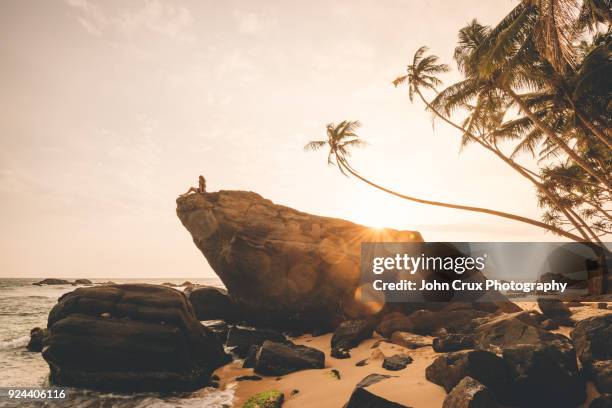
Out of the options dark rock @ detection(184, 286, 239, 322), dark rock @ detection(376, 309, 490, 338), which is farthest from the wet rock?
dark rock @ detection(184, 286, 239, 322)

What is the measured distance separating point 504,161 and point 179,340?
1604cm

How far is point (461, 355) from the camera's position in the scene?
21.6 ft

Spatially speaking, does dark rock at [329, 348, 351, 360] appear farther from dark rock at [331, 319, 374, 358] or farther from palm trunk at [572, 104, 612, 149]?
palm trunk at [572, 104, 612, 149]

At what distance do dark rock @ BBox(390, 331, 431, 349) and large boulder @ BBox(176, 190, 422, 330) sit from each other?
16.2 ft

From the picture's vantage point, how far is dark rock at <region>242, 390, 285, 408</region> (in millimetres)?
7391

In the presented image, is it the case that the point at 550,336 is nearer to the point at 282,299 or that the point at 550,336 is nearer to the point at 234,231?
the point at 282,299

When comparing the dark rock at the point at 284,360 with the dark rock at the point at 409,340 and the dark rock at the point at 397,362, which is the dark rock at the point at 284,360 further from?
the dark rock at the point at 409,340

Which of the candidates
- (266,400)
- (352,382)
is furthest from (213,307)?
(352,382)

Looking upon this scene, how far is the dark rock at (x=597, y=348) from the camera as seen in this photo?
17.8ft

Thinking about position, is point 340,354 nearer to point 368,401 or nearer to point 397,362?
point 397,362

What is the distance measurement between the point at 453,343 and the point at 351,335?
3860 mm

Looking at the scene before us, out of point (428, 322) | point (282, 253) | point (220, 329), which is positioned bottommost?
point (220, 329)

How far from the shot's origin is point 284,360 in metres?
9.78

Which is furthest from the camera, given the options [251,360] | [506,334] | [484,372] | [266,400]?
[251,360]
